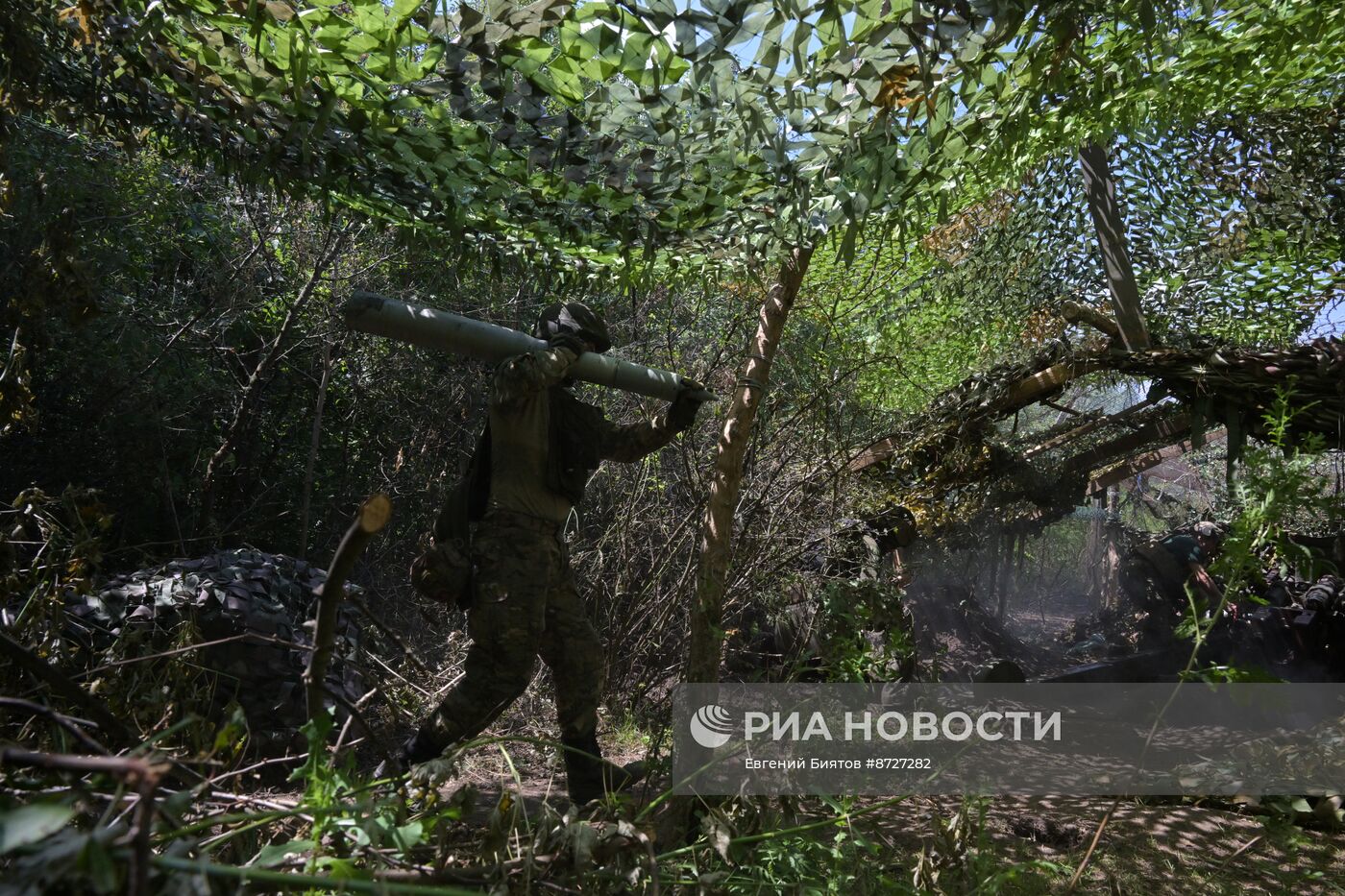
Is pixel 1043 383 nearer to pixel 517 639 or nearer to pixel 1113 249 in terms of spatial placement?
pixel 1113 249

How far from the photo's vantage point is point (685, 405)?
3.07 m

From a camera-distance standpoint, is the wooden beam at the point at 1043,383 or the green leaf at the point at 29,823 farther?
the wooden beam at the point at 1043,383

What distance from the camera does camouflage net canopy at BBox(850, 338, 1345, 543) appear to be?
13.9 feet

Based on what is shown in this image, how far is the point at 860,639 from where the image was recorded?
3.28 metres

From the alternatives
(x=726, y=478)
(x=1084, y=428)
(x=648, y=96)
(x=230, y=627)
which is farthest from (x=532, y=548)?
(x=1084, y=428)

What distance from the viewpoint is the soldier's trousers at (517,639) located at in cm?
303

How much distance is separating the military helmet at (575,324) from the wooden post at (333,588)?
5.70ft

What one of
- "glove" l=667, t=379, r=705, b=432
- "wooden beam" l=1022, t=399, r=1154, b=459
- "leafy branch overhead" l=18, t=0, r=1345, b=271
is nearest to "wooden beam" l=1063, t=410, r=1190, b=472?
"wooden beam" l=1022, t=399, r=1154, b=459

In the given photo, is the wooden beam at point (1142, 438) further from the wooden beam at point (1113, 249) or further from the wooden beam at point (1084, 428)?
the wooden beam at point (1113, 249)

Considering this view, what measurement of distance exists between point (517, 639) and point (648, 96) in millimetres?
1834

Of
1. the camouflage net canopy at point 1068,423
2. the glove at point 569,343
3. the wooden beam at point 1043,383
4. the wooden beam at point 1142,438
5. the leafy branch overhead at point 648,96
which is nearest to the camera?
the leafy branch overhead at point 648,96

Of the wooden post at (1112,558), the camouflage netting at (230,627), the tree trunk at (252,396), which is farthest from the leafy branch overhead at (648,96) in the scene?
the wooden post at (1112,558)

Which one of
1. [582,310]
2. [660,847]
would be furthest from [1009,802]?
[582,310]

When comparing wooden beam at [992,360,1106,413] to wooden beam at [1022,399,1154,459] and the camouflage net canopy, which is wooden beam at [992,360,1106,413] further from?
wooden beam at [1022,399,1154,459]
